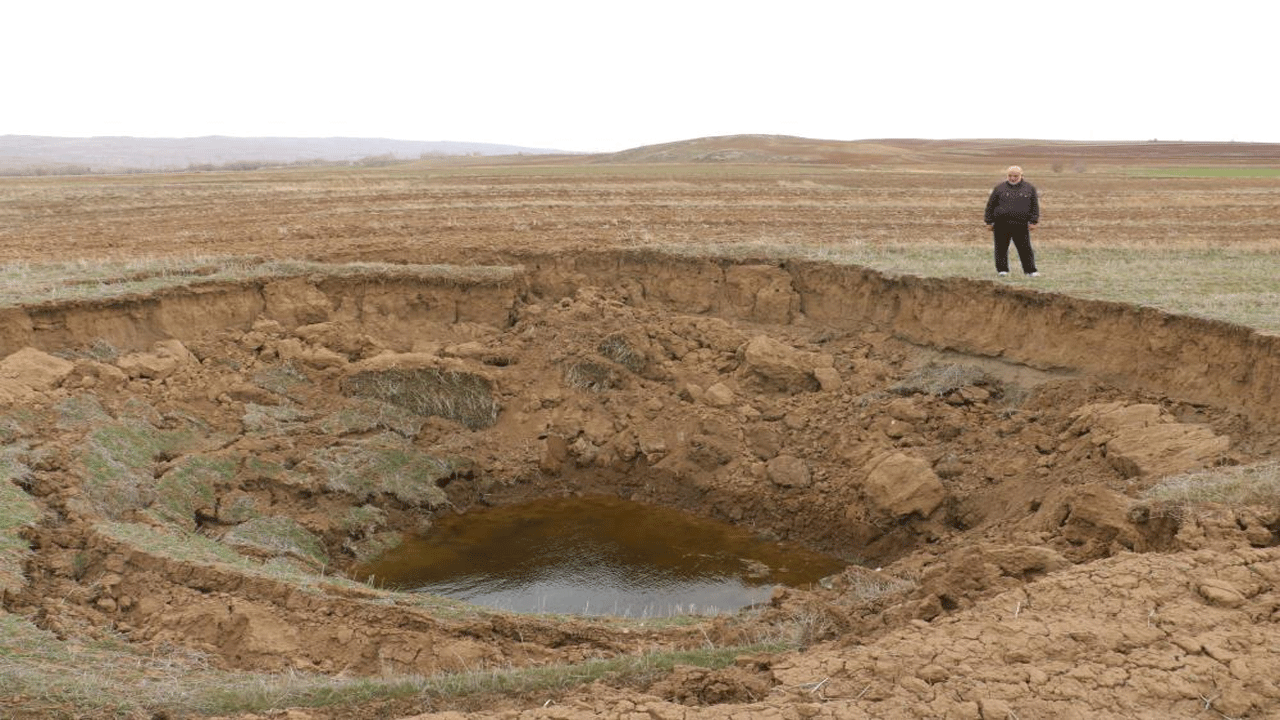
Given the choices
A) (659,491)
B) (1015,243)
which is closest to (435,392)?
(659,491)

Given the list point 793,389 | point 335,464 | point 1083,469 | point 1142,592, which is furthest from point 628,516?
point 1142,592

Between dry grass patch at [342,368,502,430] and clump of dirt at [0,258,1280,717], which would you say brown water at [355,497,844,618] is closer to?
clump of dirt at [0,258,1280,717]

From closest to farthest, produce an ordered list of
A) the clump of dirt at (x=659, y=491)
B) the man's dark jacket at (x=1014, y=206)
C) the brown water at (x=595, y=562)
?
the clump of dirt at (x=659, y=491) → the brown water at (x=595, y=562) → the man's dark jacket at (x=1014, y=206)

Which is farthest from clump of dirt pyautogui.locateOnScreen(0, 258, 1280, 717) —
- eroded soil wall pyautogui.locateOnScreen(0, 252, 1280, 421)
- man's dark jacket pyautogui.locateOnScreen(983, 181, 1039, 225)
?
man's dark jacket pyautogui.locateOnScreen(983, 181, 1039, 225)

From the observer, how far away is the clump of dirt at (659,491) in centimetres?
430

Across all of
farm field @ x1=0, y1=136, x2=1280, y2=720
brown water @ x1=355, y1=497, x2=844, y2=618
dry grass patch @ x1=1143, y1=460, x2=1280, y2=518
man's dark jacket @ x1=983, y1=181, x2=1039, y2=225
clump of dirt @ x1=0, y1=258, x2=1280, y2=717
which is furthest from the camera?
man's dark jacket @ x1=983, y1=181, x2=1039, y2=225

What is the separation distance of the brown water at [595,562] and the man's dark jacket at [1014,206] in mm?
4625

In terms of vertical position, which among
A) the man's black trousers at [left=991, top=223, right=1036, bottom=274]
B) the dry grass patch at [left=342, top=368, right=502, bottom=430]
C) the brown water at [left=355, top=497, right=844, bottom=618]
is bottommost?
the brown water at [left=355, top=497, right=844, bottom=618]

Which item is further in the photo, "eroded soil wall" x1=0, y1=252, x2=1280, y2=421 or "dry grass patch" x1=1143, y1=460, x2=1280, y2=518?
"eroded soil wall" x1=0, y1=252, x2=1280, y2=421

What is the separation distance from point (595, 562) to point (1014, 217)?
6.25 m

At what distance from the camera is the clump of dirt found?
430cm

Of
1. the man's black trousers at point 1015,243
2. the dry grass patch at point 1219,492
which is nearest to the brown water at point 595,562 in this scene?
the dry grass patch at point 1219,492

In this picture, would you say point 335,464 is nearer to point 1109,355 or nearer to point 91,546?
point 91,546

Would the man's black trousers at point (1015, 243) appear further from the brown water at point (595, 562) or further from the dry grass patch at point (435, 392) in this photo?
the dry grass patch at point (435, 392)
